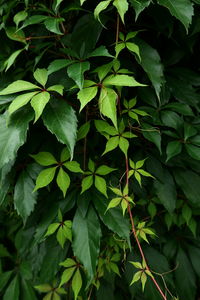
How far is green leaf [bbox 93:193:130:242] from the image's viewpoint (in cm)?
88

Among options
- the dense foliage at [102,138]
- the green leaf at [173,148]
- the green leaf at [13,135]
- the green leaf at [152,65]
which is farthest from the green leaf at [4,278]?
the green leaf at [152,65]

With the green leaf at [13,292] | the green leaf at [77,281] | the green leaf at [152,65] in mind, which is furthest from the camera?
the green leaf at [13,292]

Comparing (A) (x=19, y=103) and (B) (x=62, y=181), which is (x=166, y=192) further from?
(A) (x=19, y=103)

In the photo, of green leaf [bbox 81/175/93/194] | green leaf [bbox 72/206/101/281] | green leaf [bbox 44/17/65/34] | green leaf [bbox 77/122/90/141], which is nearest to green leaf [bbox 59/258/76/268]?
green leaf [bbox 72/206/101/281]

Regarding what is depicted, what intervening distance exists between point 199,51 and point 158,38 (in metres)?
0.18

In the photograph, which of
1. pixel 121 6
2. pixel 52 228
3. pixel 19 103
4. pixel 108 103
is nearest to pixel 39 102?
pixel 19 103

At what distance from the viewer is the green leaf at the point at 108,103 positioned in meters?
0.73

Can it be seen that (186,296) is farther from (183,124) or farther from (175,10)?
(175,10)

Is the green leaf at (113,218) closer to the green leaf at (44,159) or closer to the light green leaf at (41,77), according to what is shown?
the green leaf at (44,159)

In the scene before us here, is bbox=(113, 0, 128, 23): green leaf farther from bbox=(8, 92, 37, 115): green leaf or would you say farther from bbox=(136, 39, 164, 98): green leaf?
bbox=(8, 92, 37, 115): green leaf

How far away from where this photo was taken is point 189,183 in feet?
3.48

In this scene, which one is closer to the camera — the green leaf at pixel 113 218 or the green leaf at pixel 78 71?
the green leaf at pixel 78 71

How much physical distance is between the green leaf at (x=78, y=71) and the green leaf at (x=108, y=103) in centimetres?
7

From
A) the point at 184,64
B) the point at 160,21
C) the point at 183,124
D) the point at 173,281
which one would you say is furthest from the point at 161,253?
the point at 160,21
